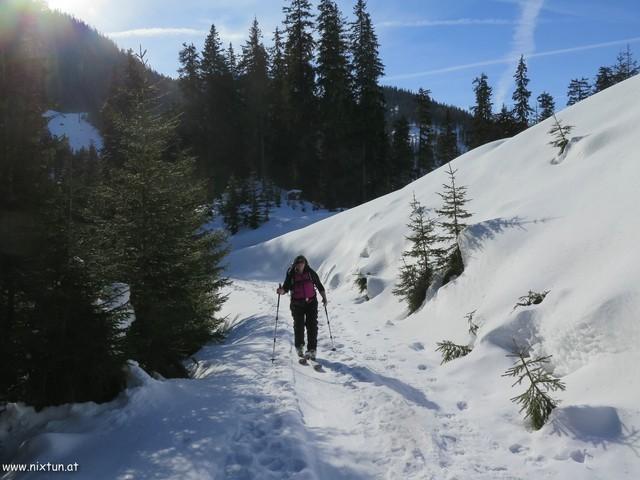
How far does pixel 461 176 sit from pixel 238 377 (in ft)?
44.3

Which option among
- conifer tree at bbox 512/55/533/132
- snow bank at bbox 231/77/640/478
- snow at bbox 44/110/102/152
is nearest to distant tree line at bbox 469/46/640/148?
conifer tree at bbox 512/55/533/132

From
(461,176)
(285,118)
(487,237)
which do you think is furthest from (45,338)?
(285,118)

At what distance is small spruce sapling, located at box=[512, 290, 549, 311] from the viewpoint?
6.53 m

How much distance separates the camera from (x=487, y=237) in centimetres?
942

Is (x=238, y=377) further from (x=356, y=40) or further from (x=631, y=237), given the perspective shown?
(x=356, y=40)

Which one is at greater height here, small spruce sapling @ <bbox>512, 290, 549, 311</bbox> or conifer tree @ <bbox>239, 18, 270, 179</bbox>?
conifer tree @ <bbox>239, 18, 270, 179</bbox>

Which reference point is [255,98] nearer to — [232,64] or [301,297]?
[232,64]

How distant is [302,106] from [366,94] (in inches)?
304

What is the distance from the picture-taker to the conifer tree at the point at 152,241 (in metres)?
8.30

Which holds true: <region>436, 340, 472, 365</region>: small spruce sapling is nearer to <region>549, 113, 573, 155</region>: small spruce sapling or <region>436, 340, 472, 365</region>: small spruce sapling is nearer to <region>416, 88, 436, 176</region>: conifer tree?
<region>549, 113, 573, 155</region>: small spruce sapling

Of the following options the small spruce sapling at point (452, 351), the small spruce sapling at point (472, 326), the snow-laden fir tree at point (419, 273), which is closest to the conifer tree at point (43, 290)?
the small spruce sapling at point (452, 351)

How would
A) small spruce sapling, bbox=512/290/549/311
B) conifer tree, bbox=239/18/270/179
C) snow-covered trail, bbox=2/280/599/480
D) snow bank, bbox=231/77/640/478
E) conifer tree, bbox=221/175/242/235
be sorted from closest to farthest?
snow-covered trail, bbox=2/280/599/480 → snow bank, bbox=231/77/640/478 → small spruce sapling, bbox=512/290/549/311 → conifer tree, bbox=221/175/242/235 → conifer tree, bbox=239/18/270/179

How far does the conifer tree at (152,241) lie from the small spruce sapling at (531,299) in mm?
6628

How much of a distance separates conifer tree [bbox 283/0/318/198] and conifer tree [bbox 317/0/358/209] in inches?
63.3
